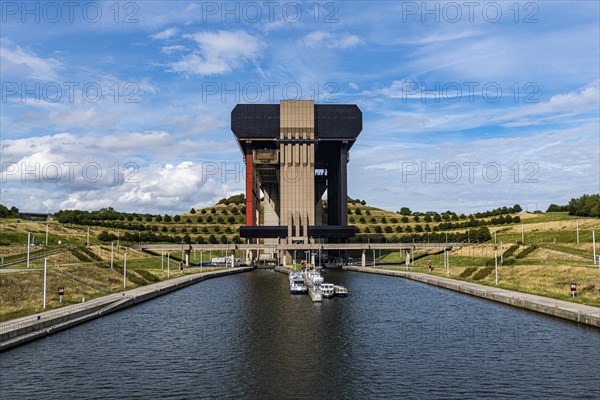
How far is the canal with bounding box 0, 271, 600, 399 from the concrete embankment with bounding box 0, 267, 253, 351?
1.18 metres

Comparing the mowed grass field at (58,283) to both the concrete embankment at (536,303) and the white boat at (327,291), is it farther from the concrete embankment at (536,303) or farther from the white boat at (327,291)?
the concrete embankment at (536,303)

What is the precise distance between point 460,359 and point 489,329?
1585 cm

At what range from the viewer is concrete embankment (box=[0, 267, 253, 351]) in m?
49.6

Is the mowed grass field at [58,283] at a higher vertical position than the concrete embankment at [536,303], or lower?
higher

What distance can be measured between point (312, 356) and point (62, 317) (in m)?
32.3

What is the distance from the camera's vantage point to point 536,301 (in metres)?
73.9

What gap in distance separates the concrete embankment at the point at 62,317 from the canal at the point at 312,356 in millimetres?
1179

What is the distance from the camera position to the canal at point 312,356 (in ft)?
124

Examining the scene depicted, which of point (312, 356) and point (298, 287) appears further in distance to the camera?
point (298, 287)

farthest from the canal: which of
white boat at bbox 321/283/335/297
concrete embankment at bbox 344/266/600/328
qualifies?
white boat at bbox 321/283/335/297

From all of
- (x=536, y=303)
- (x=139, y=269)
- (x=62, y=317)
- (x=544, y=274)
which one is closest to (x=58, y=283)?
(x=62, y=317)

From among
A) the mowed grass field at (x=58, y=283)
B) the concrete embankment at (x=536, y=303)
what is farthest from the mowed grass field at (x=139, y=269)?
the concrete embankment at (x=536, y=303)

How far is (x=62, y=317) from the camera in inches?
2360

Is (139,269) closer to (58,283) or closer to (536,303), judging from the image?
(58,283)
